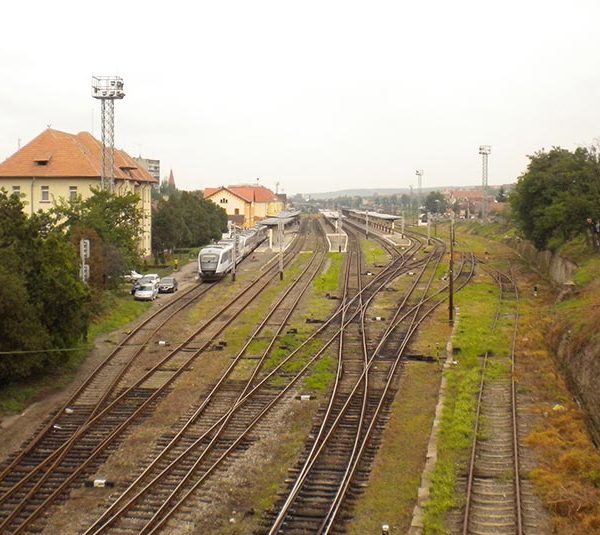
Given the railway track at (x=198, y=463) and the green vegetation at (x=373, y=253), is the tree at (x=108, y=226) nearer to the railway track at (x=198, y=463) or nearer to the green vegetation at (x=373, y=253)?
the railway track at (x=198, y=463)

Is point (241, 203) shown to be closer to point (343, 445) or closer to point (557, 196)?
point (557, 196)

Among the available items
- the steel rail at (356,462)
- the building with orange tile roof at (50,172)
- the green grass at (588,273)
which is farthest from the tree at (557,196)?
the building with orange tile roof at (50,172)

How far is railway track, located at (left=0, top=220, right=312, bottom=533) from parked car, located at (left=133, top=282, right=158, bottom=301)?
1182 centimetres

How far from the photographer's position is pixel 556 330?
26.9m

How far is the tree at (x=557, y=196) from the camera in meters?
40.7

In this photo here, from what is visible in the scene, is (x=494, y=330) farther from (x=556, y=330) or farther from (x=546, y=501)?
(x=546, y=501)

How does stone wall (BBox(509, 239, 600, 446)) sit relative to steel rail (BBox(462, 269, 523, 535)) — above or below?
above

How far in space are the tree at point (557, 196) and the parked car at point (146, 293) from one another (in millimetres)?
23419

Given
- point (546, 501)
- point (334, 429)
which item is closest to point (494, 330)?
point (334, 429)

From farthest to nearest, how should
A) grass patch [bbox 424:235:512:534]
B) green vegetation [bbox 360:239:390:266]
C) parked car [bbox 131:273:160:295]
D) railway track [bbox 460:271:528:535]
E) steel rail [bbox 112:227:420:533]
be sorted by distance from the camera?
green vegetation [bbox 360:239:390:266]
parked car [bbox 131:273:160:295]
grass patch [bbox 424:235:512:534]
steel rail [bbox 112:227:420:533]
railway track [bbox 460:271:528:535]

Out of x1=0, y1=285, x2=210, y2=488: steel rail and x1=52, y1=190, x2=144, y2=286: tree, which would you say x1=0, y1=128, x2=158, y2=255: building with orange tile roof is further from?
x1=0, y1=285, x2=210, y2=488: steel rail

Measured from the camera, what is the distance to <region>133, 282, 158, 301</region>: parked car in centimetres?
3656

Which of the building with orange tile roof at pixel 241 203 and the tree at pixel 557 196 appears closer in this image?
the tree at pixel 557 196

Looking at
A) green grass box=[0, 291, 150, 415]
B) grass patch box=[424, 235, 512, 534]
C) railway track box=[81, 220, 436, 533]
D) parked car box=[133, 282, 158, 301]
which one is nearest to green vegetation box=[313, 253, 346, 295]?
grass patch box=[424, 235, 512, 534]
